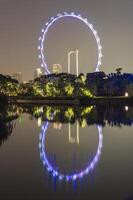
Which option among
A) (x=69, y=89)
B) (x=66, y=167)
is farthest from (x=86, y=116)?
(x=69, y=89)

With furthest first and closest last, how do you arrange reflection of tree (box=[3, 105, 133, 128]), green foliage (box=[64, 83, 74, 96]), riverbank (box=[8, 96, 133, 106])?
1. green foliage (box=[64, 83, 74, 96])
2. riverbank (box=[8, 96, 133, 106])
3. reflection of tree (box=[3, 105, 133, 128])

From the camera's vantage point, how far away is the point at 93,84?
98.7 meters

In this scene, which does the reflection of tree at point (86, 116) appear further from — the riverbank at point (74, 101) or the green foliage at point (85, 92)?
the green foliage at point (85, 92)

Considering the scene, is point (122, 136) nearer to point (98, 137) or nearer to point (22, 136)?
point (98, 137)

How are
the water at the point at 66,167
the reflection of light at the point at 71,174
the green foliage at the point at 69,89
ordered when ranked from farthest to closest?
the green foliage at the point at 69,89 → the reflection of light at the point at 71,174 → the water at the point at 66,167

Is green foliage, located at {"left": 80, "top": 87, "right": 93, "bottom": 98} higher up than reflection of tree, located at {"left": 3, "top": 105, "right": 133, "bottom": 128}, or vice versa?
green foliage, located at {"left": 80, "top": 87, "right": 93, "bottom": 98}

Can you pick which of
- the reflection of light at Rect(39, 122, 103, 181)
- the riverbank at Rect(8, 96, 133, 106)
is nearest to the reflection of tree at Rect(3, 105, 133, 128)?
the reflection of light at Rect(39, 122, 103, 181)

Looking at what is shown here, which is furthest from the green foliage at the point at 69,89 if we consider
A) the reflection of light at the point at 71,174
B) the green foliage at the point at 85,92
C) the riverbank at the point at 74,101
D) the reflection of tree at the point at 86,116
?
the reflection of light at the point at 71,174

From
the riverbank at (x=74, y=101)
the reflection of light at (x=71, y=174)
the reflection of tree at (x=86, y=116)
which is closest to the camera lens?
the reflection of light at (x=71, y=174)

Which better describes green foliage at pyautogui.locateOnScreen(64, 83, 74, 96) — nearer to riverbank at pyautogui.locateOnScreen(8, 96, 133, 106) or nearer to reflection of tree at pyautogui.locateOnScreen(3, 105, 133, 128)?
riverbank at pyautogui.locateOnScreen(8, 96, 133, 106)

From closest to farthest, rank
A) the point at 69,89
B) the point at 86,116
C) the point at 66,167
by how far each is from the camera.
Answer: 1. the point at 66,167
2. the point at 86,116
3. the point at 69,89

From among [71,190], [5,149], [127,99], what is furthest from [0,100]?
[71,190]

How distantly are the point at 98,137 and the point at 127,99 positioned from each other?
52.5 meters

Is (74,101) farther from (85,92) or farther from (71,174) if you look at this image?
(71,174)
